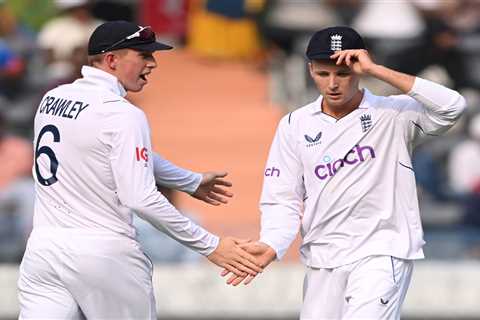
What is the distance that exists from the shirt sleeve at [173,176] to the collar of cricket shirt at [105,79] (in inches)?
24.3

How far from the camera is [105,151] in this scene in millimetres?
7676

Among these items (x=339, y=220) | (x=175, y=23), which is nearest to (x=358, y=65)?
(x=339, y=220)

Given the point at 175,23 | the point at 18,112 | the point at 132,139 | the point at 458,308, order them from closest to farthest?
the point at 132,139, the point at 458,308, the point at 18,112, the point at 175,23

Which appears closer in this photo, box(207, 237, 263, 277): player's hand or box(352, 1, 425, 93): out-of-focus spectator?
box(207, 237, 263, 277): player's hand

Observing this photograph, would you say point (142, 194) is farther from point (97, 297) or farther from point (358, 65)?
point (358, 65)

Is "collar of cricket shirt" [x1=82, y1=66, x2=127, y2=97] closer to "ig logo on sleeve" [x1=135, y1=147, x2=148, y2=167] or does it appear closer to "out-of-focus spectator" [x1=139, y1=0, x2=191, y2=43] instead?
"ig logo on sleeve" [x1=135, y1=147, x2=148, y2=167]

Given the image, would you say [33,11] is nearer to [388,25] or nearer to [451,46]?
[388,25]

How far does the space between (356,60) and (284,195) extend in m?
0.88

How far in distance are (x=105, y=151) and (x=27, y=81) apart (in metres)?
8.06

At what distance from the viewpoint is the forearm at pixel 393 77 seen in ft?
25.9

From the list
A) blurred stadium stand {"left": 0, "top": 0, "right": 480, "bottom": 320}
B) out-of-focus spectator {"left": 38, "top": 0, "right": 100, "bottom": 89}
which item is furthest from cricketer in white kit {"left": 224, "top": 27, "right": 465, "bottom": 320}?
out-of-focus spectator {"left": 38, "top": 0, "right": 100, "bottom": 89}

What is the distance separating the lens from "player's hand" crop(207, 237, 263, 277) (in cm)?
809

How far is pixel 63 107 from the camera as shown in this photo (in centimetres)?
781

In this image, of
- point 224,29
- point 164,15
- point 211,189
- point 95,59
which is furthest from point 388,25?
point 95,59
